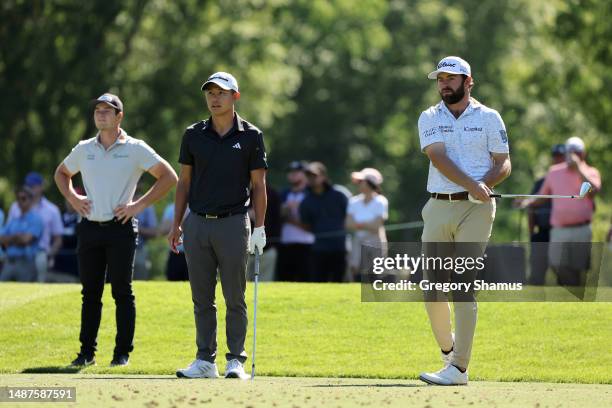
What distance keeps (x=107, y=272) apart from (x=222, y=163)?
1954 mm

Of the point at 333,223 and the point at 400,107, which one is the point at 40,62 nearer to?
the point at 333,223

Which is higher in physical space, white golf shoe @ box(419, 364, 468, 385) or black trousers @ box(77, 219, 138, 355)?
black trousers @ box(77, 219, 138, 355)

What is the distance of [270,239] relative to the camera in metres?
20.3

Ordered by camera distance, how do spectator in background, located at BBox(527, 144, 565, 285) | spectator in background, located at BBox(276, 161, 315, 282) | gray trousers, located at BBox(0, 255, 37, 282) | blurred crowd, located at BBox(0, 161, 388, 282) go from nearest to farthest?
1. spectator in background, located at BBox(527, 144, 565, 285)
2. blurred crowd, located at BBox(0, 161, 388, 282)
3. gray trousers, located at BBox(0, 255, 37, 282)
4. spectator in background, located at BBox(276, 161, 315, 282)

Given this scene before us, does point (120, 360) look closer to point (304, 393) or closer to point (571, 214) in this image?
point (304, 393)

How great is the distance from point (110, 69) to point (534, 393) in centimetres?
2712

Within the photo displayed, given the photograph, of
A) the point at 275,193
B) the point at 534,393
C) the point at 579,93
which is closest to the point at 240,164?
the point at 534,393

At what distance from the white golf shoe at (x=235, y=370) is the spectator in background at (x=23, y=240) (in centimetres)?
894

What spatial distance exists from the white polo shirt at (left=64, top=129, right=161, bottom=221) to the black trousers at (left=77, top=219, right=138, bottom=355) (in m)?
0.16

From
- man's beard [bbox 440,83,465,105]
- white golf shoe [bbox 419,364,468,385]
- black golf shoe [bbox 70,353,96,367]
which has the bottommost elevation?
black golf shoe [bbox 70,353,96,367]

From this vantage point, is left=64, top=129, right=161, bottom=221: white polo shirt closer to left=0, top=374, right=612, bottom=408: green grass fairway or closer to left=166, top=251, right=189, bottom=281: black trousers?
left=0, top=374, right=612, bottom=408: green grass fairway

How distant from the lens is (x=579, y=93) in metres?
42.3

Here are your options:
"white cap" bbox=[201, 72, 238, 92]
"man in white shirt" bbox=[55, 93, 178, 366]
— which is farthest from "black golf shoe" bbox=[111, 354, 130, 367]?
"white cap" bbox=[201, 72, 238, 92]

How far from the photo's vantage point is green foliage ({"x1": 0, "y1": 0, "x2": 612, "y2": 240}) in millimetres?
35875
